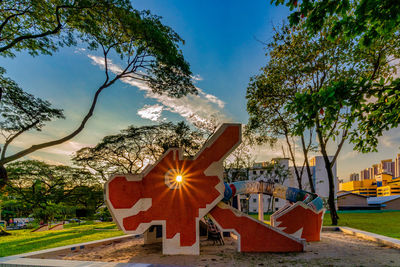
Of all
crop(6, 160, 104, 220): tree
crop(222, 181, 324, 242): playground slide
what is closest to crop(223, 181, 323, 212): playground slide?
crop(222, 181, 324, 242): playground slide

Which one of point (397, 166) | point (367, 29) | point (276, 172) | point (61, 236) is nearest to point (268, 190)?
point (367, 29)

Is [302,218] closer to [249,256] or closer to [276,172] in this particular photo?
[249,256]

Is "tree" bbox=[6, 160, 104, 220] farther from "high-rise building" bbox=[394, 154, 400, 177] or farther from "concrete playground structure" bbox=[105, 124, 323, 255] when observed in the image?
"high-rise building" bbox=[394, 154, 400, 177]

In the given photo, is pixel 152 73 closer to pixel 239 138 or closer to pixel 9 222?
pixel 239 138

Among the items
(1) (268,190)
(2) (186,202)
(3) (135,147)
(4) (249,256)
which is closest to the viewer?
(4) (249,256)

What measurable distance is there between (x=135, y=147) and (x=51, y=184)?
46.3 ft

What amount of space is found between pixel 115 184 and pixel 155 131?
16235 millimetres

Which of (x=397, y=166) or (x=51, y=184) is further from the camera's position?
(x=397, y=166)

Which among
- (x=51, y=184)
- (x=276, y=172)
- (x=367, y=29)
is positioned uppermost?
(x=367, y=29)

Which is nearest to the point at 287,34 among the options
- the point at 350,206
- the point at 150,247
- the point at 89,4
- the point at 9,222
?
the point at 89,4

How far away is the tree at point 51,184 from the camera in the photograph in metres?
27.0

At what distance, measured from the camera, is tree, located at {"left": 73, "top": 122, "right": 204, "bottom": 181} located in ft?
79.0

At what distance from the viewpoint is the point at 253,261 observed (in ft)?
24.7

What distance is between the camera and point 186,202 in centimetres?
841
